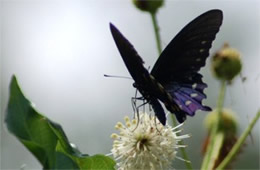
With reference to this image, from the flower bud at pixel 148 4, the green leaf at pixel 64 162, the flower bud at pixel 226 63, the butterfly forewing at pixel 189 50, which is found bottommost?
the green leaf at pixel 64 162

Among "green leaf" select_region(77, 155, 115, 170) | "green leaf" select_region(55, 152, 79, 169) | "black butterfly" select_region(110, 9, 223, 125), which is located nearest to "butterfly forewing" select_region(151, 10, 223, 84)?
"black butterfly" select_region(110, 9, 223, 125)

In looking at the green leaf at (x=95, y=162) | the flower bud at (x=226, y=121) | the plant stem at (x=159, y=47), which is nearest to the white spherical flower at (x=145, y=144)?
the plant stem at (x=159, y=47)

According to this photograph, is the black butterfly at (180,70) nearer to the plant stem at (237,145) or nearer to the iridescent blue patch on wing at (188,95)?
the iridescent blue patch on wing at (188,95)

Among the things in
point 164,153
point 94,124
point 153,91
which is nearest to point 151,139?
point 164,153

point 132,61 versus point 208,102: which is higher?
point 132,61

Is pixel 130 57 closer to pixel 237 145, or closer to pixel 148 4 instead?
pixel 237 145

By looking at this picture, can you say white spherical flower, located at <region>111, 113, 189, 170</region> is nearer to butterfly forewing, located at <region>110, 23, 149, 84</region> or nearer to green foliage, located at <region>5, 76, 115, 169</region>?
butterfly forewing, located at <region>110, 23, 149, 84</region>

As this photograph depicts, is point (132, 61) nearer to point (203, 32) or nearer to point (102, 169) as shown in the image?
point (203, 32)
